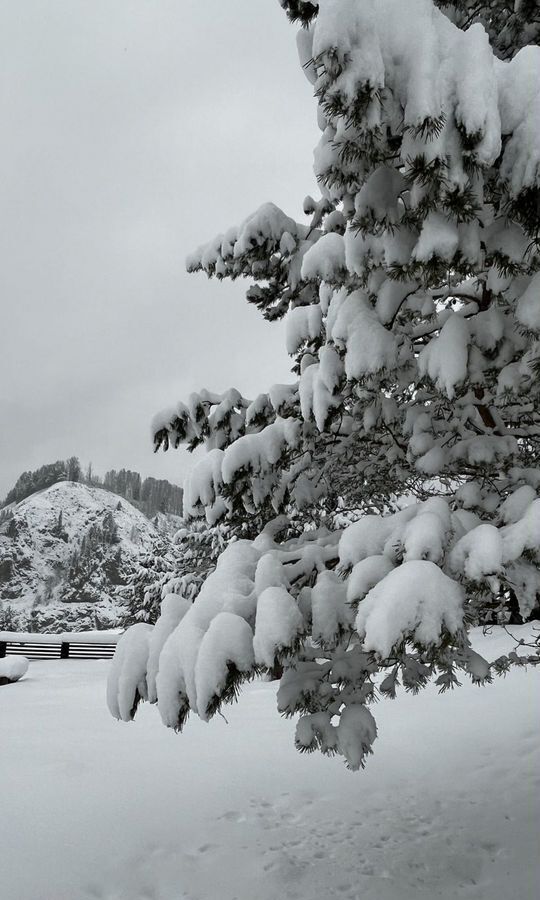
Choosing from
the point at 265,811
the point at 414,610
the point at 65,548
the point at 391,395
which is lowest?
the point at 265,811

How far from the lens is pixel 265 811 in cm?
553

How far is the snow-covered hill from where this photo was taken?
9506cm

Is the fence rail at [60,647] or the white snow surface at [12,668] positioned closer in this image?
the white snow surface at [12,668]

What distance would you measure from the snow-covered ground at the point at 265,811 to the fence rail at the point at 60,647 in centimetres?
1276

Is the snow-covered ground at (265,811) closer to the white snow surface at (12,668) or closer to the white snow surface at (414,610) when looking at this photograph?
the white snow surface at (414,610)

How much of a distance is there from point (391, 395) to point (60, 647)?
21.0m

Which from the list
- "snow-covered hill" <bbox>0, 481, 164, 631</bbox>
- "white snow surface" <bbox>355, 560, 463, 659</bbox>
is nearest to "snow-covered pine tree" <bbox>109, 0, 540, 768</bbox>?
"white snow surface" <bbox>355, 560, 463, 659</bbox>

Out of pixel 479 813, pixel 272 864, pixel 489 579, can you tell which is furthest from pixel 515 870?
pixel 489 579

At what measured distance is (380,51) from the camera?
1.89 metres

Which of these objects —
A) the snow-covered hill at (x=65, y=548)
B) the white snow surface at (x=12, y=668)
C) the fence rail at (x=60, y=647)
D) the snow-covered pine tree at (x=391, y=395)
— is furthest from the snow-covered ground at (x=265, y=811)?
the snow-covered hill at (x=65, y=548)

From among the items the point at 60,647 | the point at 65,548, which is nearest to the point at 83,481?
the point at 65,548

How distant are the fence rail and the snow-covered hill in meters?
56.5

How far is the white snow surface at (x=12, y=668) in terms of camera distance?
13.9 meters

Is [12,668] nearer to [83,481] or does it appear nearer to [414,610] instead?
[414,610]
